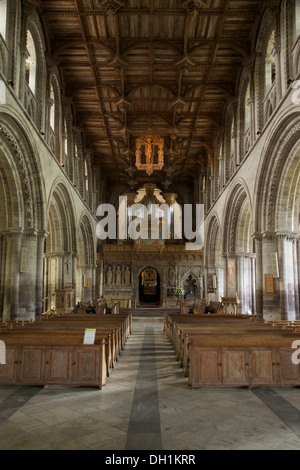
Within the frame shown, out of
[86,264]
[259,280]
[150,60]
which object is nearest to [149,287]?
[86,264]

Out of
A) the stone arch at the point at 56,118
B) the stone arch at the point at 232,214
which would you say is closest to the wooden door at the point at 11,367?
the stone arch at the point at 56,118

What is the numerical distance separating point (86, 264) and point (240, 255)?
35.3 ft

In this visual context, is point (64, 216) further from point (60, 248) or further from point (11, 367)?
point (11, 367)

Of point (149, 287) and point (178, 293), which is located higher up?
point (149, 287)

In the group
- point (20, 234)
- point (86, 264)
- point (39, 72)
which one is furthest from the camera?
point (86, 264)

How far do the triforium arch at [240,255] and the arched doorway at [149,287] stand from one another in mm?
12948

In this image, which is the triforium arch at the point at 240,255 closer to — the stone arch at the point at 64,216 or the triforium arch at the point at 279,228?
the triforium arch at the point at 279,228

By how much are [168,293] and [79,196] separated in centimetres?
1097

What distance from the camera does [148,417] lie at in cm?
486

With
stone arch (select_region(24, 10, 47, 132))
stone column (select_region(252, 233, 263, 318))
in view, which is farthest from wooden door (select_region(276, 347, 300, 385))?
stone arch (select_region(24, 10, 47, 132))

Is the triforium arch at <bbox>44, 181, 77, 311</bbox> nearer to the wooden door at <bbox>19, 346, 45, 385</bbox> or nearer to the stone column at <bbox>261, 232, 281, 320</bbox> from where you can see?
the stone column at <bbox>261, 232, 281, 320</bbox>

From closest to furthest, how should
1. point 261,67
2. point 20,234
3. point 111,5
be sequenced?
1. point 111,5
2. point 20,234
3. point 261,67

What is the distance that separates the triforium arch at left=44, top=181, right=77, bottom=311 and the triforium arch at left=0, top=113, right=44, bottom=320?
4.43 m

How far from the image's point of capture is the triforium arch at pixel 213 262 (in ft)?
80.0
